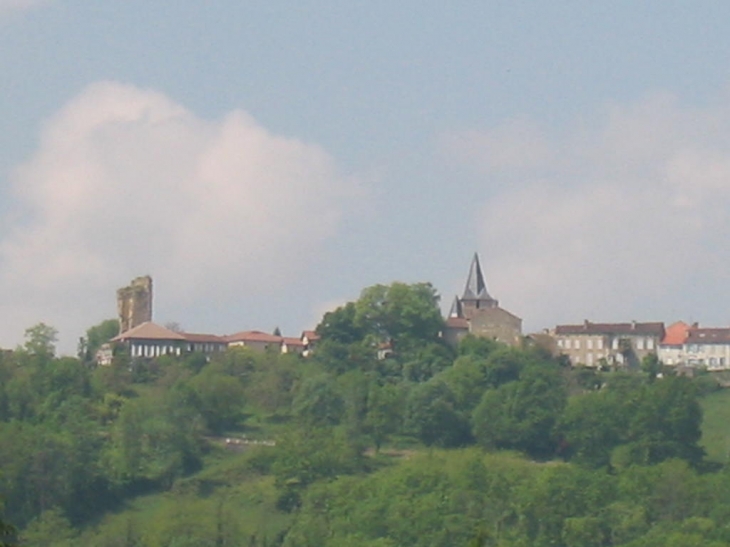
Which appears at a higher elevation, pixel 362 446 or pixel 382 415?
pixel 382 415

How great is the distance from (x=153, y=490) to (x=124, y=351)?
22162 millimetres

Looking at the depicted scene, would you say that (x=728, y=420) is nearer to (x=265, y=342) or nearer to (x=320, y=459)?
(x=320, y=459)

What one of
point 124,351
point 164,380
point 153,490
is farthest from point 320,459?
point 124,351

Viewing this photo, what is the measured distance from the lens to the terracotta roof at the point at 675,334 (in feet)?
329

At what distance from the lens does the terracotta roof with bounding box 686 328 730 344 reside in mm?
99750

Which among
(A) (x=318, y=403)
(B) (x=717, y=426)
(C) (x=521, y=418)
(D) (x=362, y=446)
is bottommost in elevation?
(D) (x=362, y=446)

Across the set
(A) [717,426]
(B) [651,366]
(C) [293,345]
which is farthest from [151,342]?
(A) [717,426]

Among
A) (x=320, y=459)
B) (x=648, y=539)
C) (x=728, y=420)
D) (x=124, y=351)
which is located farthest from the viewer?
(x=124, y=351)

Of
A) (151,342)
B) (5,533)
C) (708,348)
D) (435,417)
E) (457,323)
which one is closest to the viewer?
(5,533)

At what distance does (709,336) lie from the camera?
328 ft

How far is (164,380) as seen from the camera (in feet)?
306

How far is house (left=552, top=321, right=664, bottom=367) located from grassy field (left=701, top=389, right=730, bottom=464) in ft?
31.1

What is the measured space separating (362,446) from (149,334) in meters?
23.4

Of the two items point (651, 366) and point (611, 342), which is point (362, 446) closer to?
point (651, 366)
